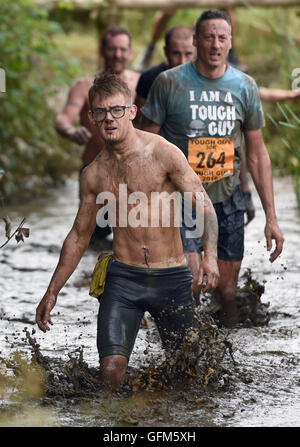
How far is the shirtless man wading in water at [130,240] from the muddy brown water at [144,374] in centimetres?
19

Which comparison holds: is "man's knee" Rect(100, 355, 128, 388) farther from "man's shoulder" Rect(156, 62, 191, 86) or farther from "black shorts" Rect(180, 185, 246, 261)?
"man's shoulder" Rect(156, 62, 191, 86)

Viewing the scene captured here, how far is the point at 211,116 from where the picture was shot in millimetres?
5586

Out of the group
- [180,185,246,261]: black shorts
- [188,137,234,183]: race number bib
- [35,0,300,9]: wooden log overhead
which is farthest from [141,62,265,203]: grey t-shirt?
[35,0,300,9]: wooden log overhead

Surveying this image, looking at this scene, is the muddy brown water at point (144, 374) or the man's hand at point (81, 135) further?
the man's hand at point (81, 135)

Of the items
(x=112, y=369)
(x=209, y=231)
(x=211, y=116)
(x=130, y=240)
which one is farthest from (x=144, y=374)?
(x=211, y=116)

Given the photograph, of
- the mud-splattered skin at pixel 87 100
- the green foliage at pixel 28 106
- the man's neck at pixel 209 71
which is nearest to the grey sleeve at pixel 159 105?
the man's neck at pixel 209 71

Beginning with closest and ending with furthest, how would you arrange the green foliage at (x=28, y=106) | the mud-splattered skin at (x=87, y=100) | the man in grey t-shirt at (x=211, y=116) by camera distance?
the man in grey t-shirt at (x=211, y=116) → the mud-splattered skin at (x=87, y=100) → the green foliage at (x=28, y=106)

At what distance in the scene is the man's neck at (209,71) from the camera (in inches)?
221

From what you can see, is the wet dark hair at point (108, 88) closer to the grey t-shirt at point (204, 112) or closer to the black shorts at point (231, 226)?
the grey t-shirt at point (204, 112)

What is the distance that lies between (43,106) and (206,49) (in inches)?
303

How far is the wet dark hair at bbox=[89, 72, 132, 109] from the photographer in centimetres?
455

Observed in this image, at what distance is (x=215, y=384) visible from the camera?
4.78m

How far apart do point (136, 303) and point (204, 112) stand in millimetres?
1448

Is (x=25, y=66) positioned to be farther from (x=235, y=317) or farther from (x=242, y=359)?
(x=242, y=359)
